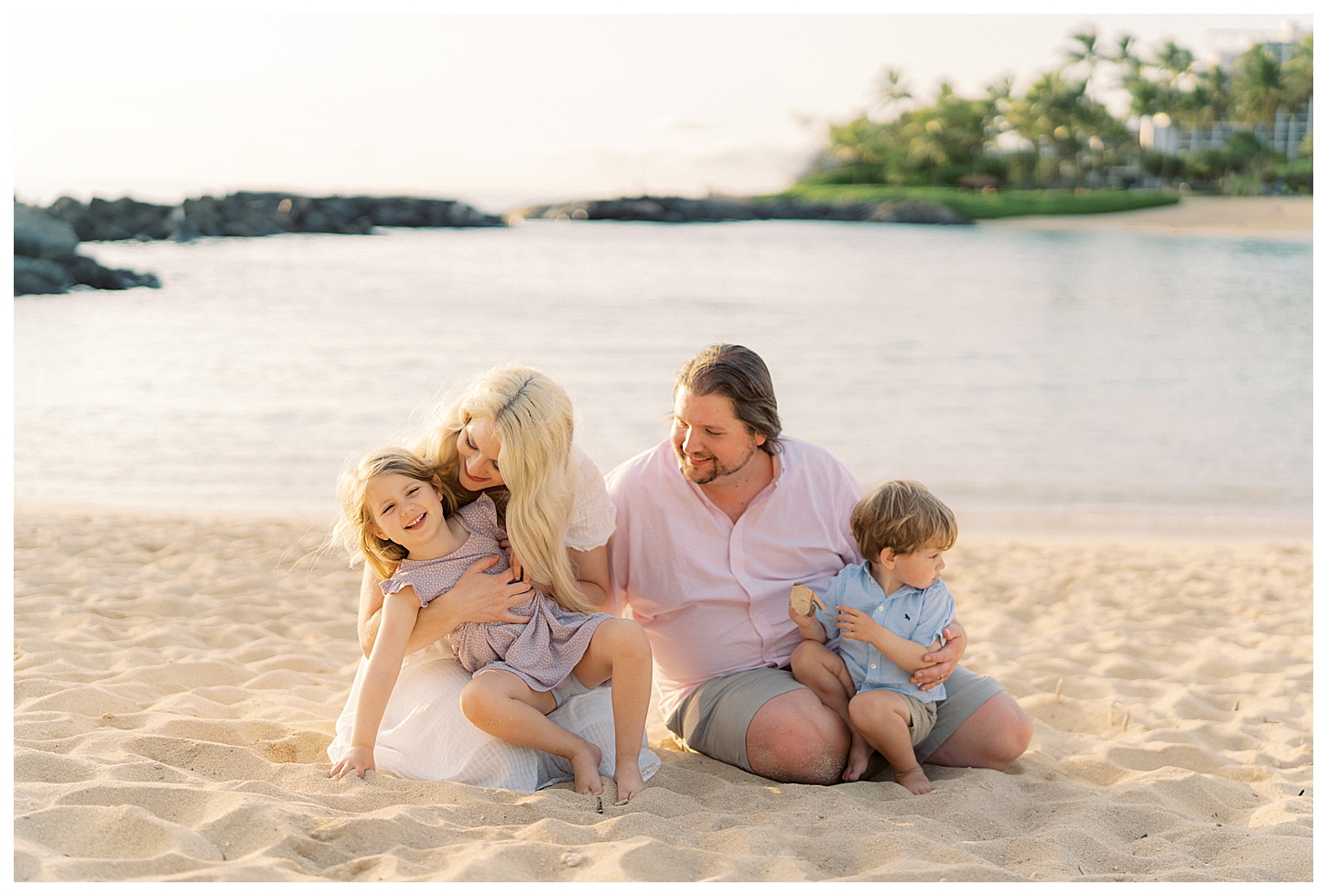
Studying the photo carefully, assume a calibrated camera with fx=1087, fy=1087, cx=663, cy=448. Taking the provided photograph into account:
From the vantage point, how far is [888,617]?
304 centimetres

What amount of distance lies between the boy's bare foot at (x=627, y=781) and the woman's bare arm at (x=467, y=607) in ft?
1.57

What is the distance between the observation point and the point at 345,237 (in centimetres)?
3881

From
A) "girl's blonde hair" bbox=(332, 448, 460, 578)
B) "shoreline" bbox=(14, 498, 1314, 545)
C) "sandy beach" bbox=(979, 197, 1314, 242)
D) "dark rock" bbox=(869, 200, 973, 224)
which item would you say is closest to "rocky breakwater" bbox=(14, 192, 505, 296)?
"shoreline" bbox=(14, 498, 1314, 545)

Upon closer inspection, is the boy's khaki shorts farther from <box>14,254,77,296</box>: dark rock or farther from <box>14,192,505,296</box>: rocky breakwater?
<box>14,254,77,296</box>: dark rock

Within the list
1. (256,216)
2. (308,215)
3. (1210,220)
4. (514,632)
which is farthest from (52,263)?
(1210,220)

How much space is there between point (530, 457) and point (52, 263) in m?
20.9

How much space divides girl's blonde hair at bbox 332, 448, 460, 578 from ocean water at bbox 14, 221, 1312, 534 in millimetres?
263

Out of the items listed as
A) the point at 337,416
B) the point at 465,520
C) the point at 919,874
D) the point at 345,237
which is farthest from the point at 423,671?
the point at 345,237

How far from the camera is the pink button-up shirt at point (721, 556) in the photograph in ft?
10.6

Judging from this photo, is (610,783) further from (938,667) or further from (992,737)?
(992,737)

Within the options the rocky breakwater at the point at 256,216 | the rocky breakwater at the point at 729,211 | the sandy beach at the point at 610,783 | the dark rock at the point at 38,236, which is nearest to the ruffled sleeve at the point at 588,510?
the sandy beach at the point at 610,783

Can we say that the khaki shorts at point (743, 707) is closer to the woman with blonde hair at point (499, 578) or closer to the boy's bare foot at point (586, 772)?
the woman with blonde hair at point (499, 578)
